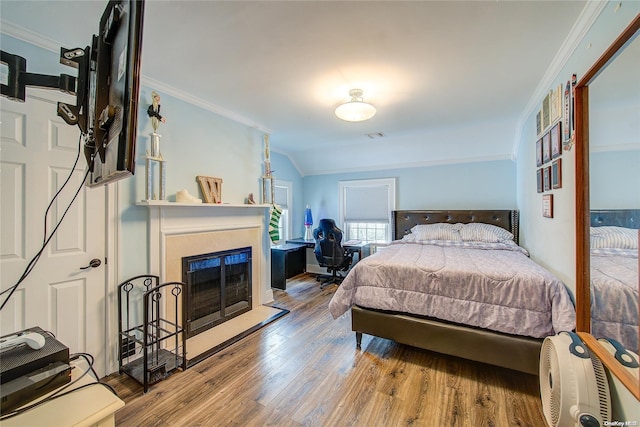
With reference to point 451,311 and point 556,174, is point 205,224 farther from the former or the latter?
point 556,174

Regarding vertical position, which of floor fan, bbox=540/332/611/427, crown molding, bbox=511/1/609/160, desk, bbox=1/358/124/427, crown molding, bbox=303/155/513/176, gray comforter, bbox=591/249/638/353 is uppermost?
crown molding, bbox=511/1/609/160

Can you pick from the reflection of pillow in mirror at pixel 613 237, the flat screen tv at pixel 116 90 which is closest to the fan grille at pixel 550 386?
the reflection of pillow in mirror at pixel 613 237

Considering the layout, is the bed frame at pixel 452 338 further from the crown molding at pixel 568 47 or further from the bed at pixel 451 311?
the crown molding at pixel 568 47

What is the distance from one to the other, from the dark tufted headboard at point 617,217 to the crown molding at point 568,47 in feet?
3.59

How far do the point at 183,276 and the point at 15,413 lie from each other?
1.84 metres

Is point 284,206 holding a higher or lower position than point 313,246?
higher

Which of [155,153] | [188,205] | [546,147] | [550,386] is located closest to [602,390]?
[550,386]

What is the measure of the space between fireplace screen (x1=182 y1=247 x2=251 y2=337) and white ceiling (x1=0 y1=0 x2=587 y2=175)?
170 cm

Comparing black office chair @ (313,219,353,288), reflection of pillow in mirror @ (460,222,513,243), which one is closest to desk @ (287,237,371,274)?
black office chair @ (313,219,353,288)

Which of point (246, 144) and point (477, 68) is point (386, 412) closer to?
point (477, 68)

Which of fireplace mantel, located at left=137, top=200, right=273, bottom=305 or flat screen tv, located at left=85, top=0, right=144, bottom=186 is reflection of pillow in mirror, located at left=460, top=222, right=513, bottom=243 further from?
flat screen tv, located at left=85, top=0, right=144, bottom=186

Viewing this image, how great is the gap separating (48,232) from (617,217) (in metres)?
3.27

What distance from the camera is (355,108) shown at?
2445mm

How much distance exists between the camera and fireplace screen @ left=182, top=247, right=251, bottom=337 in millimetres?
2684
